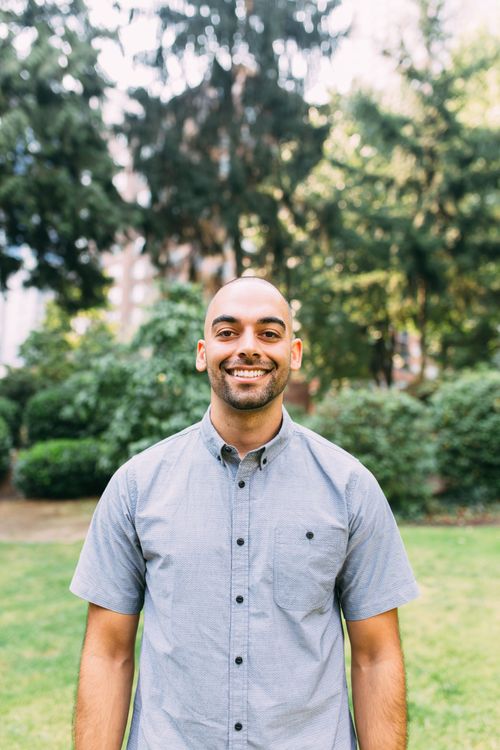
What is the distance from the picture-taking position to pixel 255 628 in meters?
1.63

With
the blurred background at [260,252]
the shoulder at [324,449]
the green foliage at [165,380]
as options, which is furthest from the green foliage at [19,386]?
the shoulder at [324,449]

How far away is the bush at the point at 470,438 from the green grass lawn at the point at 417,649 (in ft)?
12.5

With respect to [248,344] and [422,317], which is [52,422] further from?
[248,344]

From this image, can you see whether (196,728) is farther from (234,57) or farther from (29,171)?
(234,57)

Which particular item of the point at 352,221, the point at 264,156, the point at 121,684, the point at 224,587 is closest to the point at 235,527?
the point at 224,587

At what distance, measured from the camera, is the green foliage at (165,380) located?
8883mm

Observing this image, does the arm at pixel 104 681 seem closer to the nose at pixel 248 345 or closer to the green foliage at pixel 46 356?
the nose at pixel 248 345

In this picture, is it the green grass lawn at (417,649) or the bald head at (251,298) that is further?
the green grass lawn at (417,649)

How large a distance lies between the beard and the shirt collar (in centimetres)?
10

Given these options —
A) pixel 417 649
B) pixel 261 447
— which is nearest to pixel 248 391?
pixel 261 447

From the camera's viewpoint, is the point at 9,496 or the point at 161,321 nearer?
the point at 161,321

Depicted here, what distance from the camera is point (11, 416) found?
1590 centimetres

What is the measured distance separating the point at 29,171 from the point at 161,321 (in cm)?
578

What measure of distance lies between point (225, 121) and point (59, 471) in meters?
9.50
